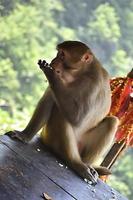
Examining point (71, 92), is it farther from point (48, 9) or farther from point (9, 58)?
point (48, 9)

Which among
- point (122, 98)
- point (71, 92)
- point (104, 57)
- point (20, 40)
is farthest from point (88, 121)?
point (104, 57)

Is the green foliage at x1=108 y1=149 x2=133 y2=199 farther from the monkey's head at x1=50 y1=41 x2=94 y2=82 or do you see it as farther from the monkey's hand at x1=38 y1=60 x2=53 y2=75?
the monkey's hand at x1=38 y1=60 x2=53 y2=75

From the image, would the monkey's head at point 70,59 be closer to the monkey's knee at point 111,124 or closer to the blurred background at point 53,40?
the monkey's knee at point 111,124

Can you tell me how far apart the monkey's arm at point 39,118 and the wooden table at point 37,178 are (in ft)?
0.18

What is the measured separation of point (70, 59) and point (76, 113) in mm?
278

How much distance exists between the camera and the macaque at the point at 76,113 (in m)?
2.25

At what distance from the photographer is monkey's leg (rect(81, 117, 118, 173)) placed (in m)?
2.43

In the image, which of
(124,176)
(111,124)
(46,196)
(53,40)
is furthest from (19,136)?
(53,40)

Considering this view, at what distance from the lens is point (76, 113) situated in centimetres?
228

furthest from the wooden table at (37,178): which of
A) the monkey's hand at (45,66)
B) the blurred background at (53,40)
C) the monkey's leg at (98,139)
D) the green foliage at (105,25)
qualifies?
the green foliage at (105,25)

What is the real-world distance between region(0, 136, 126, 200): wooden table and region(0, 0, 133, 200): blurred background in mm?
7017

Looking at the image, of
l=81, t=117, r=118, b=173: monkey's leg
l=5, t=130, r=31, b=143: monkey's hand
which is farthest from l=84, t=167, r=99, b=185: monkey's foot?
l=5, t=130, r=31, b=143: monkey's hand

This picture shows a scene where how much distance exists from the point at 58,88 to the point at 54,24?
1122cm

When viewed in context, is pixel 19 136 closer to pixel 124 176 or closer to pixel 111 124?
pixel 111 124
